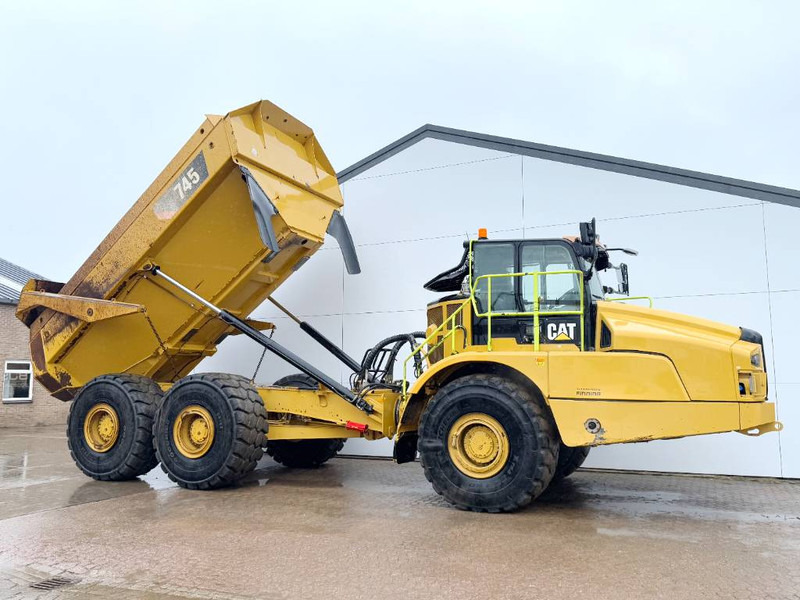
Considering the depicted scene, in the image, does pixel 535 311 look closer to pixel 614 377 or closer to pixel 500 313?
pixel 500 313

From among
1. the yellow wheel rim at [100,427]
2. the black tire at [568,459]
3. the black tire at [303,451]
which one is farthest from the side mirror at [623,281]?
the yellow wheel rim at [100,427]

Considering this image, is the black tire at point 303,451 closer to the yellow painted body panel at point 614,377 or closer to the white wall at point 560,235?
the white wall at point 560,235

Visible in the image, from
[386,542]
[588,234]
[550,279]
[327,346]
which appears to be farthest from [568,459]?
[327,346]

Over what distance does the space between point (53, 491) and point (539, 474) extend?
17.8ft

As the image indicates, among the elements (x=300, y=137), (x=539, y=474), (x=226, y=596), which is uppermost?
(x=300, y=137)

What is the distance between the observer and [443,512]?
620 cm

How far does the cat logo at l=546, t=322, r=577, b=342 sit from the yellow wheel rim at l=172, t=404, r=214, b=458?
3.89 metres

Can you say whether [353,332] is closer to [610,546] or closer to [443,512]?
[443,512]

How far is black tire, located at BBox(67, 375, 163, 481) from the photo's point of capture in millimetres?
7883

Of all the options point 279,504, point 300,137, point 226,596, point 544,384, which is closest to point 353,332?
point 300,137

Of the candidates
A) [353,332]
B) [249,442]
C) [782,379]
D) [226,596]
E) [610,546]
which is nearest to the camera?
[226,596]

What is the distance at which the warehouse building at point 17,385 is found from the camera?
56.8 feet

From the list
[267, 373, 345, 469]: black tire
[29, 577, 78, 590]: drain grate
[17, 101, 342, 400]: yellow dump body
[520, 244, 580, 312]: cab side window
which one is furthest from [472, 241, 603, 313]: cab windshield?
[29, 577, 78, 590]: drain grate

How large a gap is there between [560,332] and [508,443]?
3.85ft
